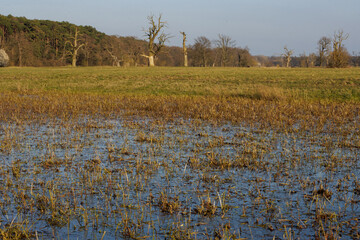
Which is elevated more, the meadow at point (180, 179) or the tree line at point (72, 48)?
the tree line at point (72, 48)

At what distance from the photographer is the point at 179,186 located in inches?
198

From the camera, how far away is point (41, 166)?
592cm

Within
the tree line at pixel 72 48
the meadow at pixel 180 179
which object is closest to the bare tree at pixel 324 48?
the tree line at pixel 72 48

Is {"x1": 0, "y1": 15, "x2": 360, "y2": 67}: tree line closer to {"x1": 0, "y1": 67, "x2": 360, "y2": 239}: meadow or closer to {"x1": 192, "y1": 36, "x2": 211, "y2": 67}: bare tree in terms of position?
{"x1": 192, "y1": 36, "x2": 211, "y2": 67}: bare tree

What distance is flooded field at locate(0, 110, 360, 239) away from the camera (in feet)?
→ 12.4

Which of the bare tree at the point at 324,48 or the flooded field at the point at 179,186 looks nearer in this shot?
the flooded field at the point at 179,186

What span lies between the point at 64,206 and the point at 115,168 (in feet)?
5.56

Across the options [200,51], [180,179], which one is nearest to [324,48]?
[200,51]

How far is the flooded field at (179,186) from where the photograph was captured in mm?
3785

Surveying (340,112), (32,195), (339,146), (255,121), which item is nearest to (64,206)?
(32,195)

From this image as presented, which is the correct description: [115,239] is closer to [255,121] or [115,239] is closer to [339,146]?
[339,146]

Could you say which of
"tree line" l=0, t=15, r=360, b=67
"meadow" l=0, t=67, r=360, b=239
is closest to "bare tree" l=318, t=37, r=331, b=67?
"tree line" l=0, t=15, r=360, b=67

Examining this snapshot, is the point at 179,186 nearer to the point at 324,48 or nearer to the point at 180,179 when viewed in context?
the point at 180,179

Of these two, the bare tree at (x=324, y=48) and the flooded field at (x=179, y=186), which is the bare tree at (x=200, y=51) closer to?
the bare tree at (x=324, y=48)
